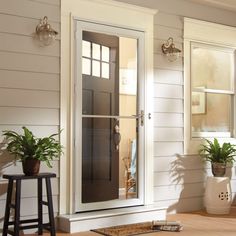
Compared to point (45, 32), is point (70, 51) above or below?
below

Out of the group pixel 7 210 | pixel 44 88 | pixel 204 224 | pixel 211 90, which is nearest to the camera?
pixel 7 210

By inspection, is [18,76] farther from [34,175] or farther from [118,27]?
[118,27]

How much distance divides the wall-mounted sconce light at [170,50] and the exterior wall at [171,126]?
0.05m

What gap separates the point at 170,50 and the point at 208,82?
0.91m

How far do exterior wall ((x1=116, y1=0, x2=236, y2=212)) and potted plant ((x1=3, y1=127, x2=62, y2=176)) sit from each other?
1.63 metres

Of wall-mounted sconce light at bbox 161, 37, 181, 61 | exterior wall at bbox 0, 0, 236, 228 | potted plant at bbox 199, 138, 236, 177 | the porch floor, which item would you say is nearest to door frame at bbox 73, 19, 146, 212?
exterior wall at bbox 0, 0, 236, 228

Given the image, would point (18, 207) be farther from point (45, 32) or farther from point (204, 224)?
point (204, 224)

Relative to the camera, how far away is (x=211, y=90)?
232 inches

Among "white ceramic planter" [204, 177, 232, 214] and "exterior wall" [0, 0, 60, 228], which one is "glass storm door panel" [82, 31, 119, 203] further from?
"white ceramic planter" [204, 177, 232, 214]

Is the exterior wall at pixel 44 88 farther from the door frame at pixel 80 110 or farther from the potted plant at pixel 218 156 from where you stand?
the potted plant at pixel 218 156

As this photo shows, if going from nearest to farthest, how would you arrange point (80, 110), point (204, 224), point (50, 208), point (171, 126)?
point (50, 208) < point (80, 110) < point (204, 224) < point (171, 126)

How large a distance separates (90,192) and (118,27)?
185cm

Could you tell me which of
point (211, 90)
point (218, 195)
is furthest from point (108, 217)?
point (211, 90)

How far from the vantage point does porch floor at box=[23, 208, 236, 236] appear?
4281 mm
